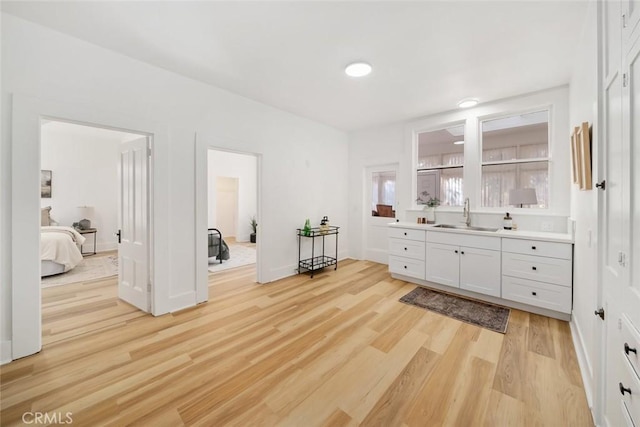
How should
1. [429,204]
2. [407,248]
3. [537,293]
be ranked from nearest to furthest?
[537,293]
[407,248]
[429,204]

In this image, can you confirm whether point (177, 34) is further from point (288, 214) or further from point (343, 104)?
point (288, 214)

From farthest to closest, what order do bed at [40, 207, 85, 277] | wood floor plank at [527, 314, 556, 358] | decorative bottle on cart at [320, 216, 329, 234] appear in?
decorative bottle on cart at [320, 216, 329, 234]
bed at [40, 207, 85, 277]
wood floor plank at [527, 314, 556, 358]

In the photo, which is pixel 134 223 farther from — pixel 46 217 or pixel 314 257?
pixel 46 217

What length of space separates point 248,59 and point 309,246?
10.3 feet

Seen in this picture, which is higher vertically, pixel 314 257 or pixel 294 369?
pixel 314 257

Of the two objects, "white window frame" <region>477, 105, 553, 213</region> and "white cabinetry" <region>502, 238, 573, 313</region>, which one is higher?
"white window frame" <region>477, 105, 553, 213</region>

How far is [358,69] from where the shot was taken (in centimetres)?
277

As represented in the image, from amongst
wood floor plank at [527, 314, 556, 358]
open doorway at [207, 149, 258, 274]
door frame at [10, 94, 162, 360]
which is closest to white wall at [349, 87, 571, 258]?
wood floor plank at [527, 314, 556, 358]

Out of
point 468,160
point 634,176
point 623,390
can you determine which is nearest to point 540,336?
point 623,390

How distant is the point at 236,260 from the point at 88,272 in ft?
8.37

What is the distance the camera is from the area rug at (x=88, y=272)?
13.0 ft

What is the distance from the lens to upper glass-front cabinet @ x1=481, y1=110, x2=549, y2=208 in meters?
3.46

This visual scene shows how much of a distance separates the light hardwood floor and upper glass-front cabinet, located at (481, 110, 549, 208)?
1.63 m

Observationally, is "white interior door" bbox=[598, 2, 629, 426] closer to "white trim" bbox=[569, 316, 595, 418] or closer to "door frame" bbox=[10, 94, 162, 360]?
"white trim" bbox=[569, 316, 595, 418]
